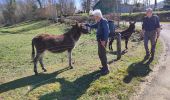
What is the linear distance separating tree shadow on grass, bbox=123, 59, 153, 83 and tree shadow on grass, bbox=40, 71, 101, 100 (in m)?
0.98

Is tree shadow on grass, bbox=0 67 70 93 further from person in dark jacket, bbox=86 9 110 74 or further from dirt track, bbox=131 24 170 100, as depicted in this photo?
dirt track, bbox=131 24 170 100

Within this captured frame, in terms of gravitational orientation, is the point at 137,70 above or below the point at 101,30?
below

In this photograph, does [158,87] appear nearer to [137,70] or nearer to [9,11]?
[137,70]

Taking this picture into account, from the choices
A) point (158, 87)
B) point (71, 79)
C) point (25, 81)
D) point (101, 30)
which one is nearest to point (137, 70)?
point (158, 87)

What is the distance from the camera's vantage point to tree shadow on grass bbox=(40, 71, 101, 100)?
841 cm

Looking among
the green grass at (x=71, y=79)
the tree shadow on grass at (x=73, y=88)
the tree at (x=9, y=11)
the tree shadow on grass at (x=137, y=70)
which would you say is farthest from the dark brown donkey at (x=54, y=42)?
the tree at (x=9, y=11)

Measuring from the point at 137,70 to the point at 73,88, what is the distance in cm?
312

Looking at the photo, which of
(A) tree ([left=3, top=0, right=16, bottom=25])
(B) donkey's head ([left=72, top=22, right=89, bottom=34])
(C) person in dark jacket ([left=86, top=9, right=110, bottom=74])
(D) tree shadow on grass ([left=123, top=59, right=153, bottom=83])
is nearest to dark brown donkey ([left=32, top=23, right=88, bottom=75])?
(B) donkey's head ([left=72, top=22, right=89, bottom=34])

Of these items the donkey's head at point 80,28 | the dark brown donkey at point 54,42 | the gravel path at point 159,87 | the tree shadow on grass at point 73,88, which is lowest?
the gravel path at point 159,87

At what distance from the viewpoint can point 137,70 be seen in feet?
37.2

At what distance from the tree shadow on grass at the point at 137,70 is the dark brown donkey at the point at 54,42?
2137 mm

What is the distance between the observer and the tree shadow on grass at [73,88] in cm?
841

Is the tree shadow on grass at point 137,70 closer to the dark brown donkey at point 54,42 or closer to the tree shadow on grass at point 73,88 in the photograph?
the tree shadow on grass at point 73,88

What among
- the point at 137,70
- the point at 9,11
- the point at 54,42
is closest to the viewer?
the point at 54,42
